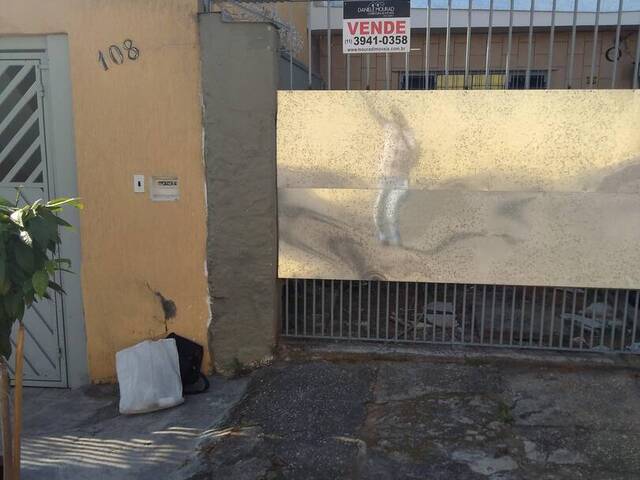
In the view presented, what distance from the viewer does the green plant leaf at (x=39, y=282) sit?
2.99m

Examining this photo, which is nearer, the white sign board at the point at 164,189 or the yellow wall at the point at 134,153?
the yellow wall at the point at 134,153

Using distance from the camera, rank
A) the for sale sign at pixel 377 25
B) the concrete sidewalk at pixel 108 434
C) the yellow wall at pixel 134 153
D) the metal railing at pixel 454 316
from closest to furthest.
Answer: the concrete sidewalk at pixel 108 434 → the for sale sign at pixel 377 25 → the yellow wall at pixel 134 153 → the metal railing at pixel 454 316

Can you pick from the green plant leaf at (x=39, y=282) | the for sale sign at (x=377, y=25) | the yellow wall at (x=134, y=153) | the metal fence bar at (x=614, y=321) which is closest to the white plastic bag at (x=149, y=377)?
the yellow wall at (x=134, y=153)

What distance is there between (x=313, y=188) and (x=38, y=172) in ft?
7.97

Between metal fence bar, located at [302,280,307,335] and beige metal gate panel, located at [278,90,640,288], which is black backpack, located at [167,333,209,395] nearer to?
metal fence bar, located at [302,280,307,335]

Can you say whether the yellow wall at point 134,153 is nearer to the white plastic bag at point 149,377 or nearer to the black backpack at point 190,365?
the black backpack at point 190,365

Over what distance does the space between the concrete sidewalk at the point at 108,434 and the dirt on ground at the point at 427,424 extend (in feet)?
0.61

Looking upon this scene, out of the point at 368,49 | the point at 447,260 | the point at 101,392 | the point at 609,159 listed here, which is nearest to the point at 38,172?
the point at 101,392

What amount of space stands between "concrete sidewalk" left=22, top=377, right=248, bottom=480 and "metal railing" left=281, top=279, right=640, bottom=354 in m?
0.90

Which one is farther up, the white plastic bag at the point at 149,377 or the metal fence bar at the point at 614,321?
the metal fence bar at the point at 614,321

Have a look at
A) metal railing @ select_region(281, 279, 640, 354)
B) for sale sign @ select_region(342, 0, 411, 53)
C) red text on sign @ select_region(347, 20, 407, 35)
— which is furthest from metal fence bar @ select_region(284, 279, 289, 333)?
red text on sign @ select_region(347, 20, 407, 35)

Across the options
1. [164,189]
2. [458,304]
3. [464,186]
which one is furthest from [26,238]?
[458,304]

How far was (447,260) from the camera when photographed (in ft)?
14.7

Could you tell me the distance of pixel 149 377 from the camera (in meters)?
4.47
